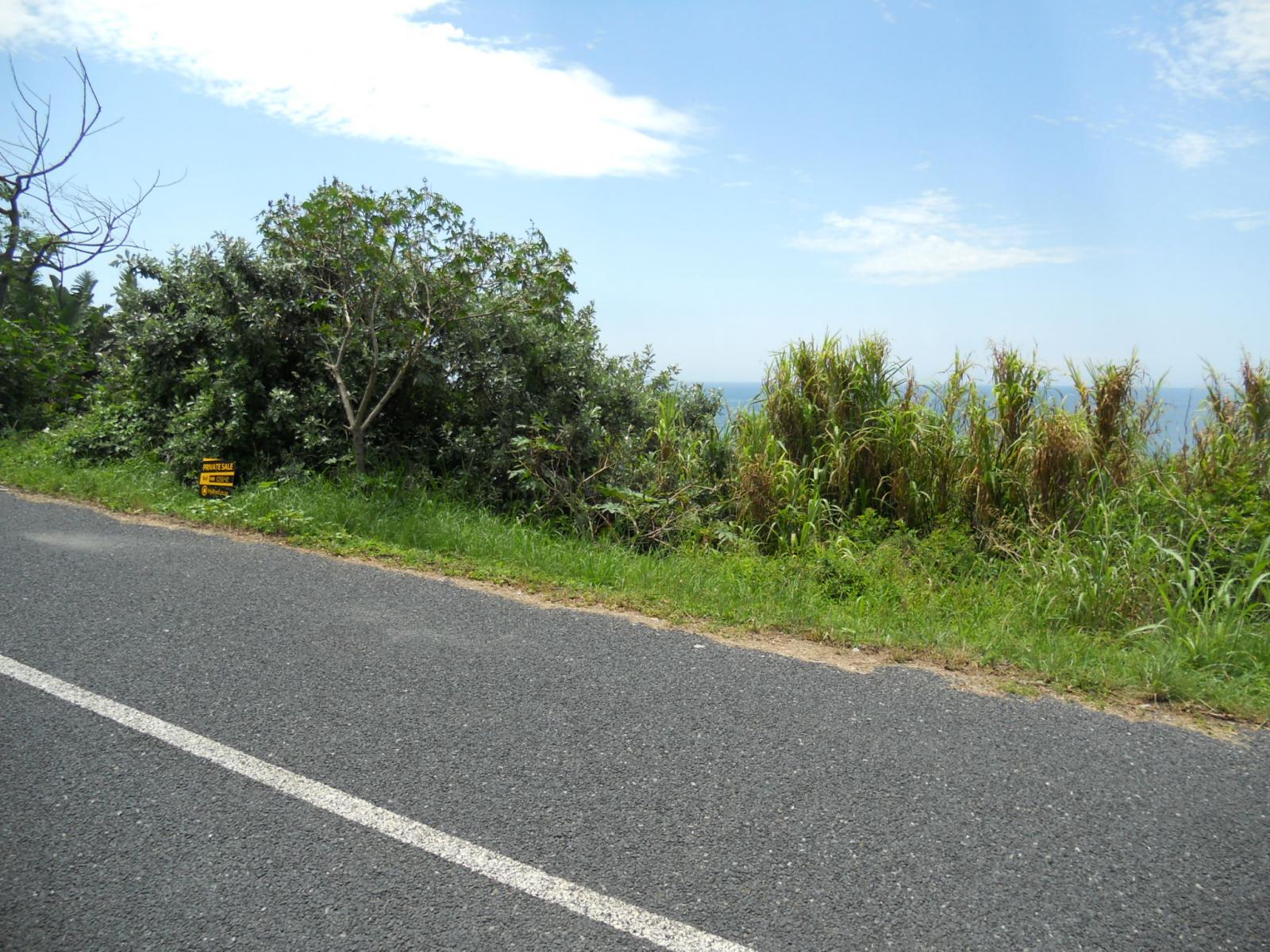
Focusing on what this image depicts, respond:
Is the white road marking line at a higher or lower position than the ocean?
lower

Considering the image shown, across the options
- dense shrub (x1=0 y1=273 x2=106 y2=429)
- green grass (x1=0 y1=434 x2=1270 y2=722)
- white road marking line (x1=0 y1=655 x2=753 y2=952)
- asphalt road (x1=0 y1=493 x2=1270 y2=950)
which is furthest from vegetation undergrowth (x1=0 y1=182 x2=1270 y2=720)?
white road marking line (x1=0 y1=655 x2=753 y2=952)

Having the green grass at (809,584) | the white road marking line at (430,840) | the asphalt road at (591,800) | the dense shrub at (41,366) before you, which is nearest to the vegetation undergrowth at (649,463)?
the green grass at (809,584)

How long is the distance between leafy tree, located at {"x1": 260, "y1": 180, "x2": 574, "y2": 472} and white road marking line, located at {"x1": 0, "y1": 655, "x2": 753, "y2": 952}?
543cm

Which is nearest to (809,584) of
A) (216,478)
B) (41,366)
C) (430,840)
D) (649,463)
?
(649,463)

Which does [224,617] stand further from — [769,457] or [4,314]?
[4,314]

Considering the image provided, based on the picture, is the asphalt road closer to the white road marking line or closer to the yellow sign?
the white road marking line

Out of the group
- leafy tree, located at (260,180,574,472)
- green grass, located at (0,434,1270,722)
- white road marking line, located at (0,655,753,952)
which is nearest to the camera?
white road marking line, located at (0,655,753,952)

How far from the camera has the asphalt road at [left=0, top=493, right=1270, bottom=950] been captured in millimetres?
2850

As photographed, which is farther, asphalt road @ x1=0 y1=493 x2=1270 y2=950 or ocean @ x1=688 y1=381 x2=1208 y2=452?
ocean @ x1=688 y1=381 x2=1208 y2=452

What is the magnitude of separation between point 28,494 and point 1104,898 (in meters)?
10.3

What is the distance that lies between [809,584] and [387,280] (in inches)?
204

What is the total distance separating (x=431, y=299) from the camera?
921cm

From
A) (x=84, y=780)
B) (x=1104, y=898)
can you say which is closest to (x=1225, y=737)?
(x=1104, y=898)

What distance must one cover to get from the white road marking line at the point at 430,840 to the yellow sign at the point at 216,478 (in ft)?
17.0
